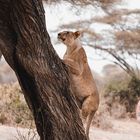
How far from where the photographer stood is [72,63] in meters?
Result: 8.11

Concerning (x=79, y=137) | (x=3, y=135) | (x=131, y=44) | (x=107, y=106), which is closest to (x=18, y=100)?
(x=3, y=135)

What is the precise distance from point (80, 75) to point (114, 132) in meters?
8.27

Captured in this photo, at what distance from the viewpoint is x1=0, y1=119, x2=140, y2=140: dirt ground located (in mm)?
11266

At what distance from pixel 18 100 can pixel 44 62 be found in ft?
28.8

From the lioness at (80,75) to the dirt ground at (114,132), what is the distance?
220 centimetres

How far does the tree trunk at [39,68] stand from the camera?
6677 millimetres

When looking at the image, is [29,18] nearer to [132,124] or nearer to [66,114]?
[66,114]

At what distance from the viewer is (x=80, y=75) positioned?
27.8 feet

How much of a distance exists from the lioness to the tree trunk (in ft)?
4.19

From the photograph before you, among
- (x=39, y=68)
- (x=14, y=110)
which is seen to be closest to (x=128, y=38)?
(x=14, y=110)

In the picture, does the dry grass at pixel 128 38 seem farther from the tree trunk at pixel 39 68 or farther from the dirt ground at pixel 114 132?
the tree trunk at pixel 39 68

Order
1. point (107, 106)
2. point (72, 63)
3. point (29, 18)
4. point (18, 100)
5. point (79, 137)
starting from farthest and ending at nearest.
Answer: point (107, 106)
point (18, 100)
point (72, 63)
point (79, 137)
point (29, 18)

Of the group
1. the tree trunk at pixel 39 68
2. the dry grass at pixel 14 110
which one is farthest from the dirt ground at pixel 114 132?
the tree trunk at pixel 39 68

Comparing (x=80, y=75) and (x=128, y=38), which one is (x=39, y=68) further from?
(x=128, y=38)
